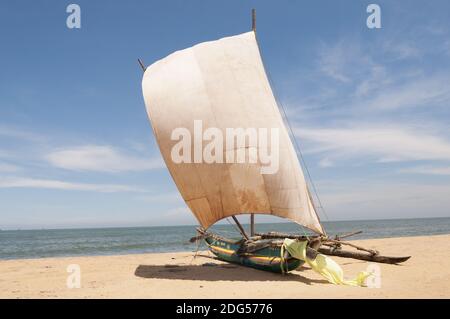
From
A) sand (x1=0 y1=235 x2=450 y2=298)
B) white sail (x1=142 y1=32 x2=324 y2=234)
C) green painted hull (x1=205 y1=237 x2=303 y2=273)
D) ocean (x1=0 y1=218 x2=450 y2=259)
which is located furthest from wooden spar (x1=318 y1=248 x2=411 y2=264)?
ocean (x1=0 y1=218 x2=450 y2=259)

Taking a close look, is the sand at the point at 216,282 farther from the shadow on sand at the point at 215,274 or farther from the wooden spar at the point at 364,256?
the wooden spar at the point at 364,256

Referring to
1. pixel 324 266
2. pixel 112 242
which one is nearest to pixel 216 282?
pixel 324 266

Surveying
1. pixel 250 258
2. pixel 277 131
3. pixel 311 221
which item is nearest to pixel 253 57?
pixel 277 131

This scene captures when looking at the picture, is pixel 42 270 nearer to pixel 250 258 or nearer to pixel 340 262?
pixel 250 258

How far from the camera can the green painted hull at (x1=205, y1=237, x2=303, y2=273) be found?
12.8 m

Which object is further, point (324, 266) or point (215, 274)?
point (215, 274)

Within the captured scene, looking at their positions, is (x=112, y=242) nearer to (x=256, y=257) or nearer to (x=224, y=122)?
(x=256, y=257)

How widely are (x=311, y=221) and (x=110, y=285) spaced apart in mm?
6991

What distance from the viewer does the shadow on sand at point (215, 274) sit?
1266 cm

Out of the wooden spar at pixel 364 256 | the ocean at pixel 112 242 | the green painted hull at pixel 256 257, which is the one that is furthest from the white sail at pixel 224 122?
the ocean at pixel 112 242

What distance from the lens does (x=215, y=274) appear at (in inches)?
547

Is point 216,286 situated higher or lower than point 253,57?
lower

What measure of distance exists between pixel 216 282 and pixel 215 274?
5.47 ft

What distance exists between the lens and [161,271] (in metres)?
15.0
